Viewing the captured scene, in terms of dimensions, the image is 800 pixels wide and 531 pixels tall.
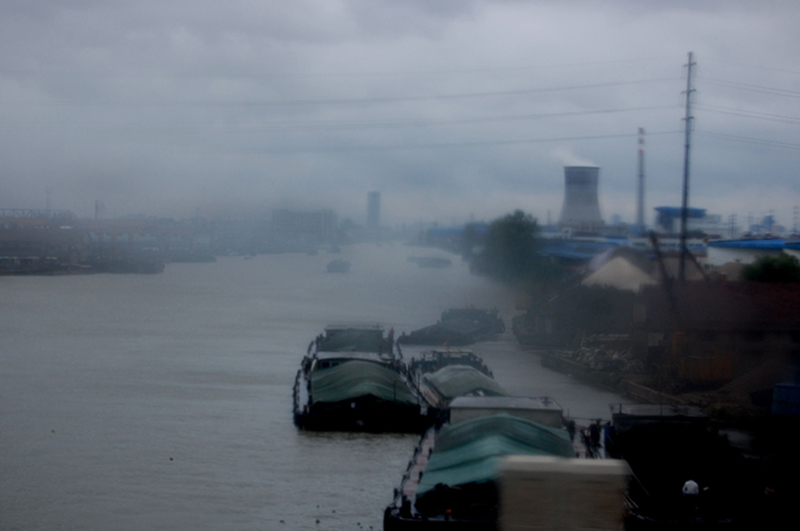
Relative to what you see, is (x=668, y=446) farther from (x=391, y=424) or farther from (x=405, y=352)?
(x=405, y=352)

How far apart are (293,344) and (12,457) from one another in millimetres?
4805

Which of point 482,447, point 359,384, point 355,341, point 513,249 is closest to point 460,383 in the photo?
point 359,384

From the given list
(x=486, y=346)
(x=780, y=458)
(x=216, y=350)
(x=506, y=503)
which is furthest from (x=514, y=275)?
(x=506, y=503)

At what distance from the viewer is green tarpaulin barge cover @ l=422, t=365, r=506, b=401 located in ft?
17.0

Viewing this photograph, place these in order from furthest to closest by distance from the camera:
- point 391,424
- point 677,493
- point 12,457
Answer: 1. point 391,424
2. point 12,457
3. point 677,493

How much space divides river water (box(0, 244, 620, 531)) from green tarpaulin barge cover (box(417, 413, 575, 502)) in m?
0.42

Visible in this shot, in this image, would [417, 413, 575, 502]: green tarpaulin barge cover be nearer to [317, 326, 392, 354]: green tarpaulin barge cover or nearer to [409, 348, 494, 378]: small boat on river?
[409, 348, 494, 378]: small boat on river

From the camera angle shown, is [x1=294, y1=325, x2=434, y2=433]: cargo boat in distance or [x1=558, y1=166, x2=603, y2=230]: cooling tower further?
[x1=558, y1=166, x2=603, y2=230]: cooling tower

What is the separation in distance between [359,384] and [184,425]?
1161 millimetres

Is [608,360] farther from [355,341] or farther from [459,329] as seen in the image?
[459,329]

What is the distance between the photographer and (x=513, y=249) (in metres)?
14.0

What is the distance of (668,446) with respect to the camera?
11.9ft

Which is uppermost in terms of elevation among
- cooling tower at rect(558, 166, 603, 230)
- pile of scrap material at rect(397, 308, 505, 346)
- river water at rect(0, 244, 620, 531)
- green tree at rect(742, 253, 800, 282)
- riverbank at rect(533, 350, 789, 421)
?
cooling tower at rect(558, 166, 603, 230)

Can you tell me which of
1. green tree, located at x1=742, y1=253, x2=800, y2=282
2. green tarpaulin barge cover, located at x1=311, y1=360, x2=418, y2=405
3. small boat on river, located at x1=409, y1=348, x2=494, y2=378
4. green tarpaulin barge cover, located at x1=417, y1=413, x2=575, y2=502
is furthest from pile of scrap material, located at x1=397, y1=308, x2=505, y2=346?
green tarpaulin barge cover, located at x1=417, y1=413, x2=575, y2=502
